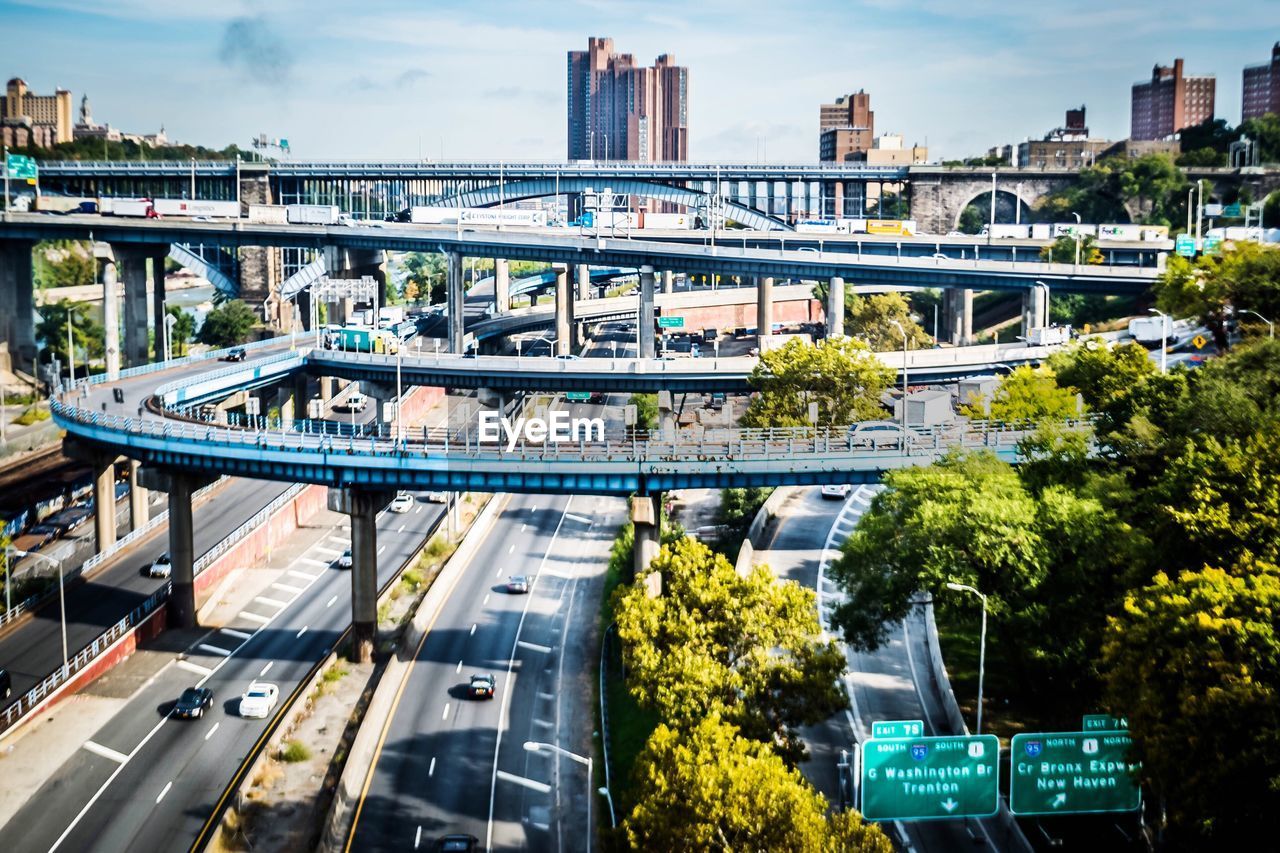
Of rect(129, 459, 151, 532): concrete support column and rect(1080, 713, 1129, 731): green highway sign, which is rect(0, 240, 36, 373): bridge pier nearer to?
rect(129, 459, 151, 532): concrete support column

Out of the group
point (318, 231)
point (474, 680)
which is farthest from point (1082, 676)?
point (318, 231)

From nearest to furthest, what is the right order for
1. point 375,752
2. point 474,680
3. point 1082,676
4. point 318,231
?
1. point 1082,676
2. point 375,752
3. point 474,680
4. point 318,231

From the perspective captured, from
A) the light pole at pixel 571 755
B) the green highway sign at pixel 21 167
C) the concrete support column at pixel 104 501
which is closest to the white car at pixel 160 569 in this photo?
the concrete support column at pixel 104 501

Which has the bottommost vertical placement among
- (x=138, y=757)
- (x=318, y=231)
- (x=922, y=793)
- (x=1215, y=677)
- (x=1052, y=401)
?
(x=138, y=757)

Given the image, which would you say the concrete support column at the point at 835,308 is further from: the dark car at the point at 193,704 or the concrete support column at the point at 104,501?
the dark car at the point at 193,704

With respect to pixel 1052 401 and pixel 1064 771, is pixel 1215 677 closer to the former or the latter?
pixel 1064 771

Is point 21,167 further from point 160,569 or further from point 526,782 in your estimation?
point 526,782
